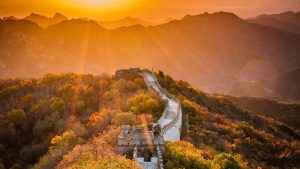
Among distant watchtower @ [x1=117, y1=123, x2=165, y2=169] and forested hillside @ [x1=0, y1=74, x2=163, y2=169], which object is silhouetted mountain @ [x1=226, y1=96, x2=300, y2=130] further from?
distant watchtower @ [x1=117, y1=123, x2=165, y2=169]

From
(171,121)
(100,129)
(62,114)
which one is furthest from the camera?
(62,114)

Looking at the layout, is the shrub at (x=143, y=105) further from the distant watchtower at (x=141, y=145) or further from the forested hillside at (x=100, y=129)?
the distant watchtower at (x=141, y=145)

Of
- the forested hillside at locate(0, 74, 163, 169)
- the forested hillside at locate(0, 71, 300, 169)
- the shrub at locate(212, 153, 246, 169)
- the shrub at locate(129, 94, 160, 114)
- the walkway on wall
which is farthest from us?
the shrub at locate(129, 94, 160, 114)

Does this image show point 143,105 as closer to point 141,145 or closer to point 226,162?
point 226,162

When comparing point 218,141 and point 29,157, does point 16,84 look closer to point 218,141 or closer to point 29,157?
point 29,157

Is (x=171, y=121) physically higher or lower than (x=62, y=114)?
higher

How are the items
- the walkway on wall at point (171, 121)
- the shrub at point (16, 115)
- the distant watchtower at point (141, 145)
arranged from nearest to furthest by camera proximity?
the distant watchtower at point (141, 145) → the walkway on wall at point (171, 121) → the shrub at point (16, 115)

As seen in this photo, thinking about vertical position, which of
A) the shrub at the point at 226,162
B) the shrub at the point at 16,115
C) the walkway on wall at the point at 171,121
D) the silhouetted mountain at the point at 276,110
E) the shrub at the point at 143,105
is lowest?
the silhouetted mountain at the point at 276,110

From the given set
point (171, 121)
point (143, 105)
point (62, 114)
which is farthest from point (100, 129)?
point (62, 114)

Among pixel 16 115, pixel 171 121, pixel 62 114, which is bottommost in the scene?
pixel 16 115

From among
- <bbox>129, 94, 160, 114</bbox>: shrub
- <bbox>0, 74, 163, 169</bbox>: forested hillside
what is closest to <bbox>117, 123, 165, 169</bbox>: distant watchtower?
<bbox>0, 74, 163, 169</bbox>: forested hillside

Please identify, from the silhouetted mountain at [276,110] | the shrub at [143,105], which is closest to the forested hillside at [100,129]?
the shrub at [143,105]
